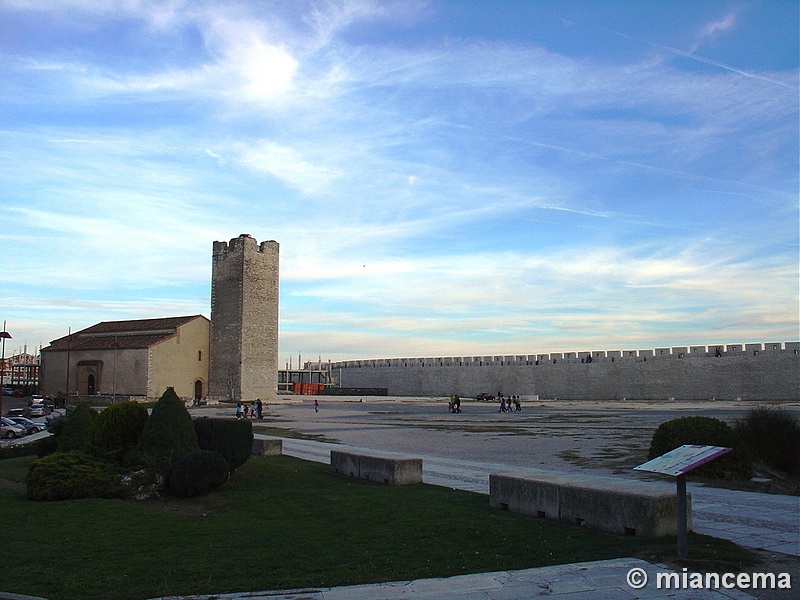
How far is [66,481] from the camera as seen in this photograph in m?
9.88

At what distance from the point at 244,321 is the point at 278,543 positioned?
47.9 metres

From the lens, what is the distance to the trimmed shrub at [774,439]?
1126cm

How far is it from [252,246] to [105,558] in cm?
4938

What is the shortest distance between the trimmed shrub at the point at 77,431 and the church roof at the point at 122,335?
38994mm

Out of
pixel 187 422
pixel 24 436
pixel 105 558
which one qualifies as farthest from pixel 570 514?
pixel 24 436

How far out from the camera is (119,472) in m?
10.6

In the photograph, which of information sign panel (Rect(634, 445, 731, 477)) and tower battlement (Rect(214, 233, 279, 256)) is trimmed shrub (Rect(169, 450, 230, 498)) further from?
tower battlement (Rect(214, 233, 279, 256))

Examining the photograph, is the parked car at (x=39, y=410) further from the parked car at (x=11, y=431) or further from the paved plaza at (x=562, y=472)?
the paved plaza at (x=562, y=472)

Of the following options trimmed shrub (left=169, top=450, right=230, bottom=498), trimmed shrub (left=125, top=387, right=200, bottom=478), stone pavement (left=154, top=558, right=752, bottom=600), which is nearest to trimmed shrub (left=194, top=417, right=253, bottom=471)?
trimmed shrub (left=125, top=387, right=200, bottom=478)

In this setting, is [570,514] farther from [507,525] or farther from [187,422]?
[187,422]

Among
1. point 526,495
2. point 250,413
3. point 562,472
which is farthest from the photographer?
point 250,413

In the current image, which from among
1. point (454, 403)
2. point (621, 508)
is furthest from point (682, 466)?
point (454, 403)

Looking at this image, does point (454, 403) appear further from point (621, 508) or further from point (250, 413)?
→ point (621, 508)

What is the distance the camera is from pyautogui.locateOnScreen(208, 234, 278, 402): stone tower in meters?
53.3
